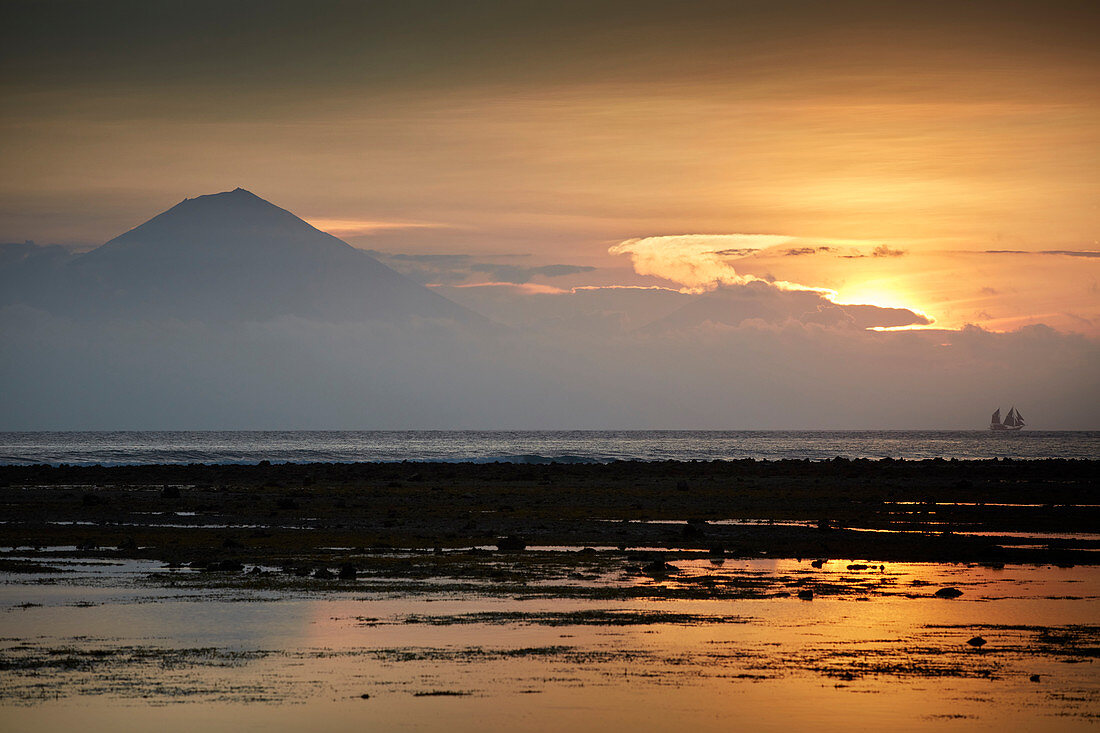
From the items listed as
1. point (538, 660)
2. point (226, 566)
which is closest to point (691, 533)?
point (226, 566)

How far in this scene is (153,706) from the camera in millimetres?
15688

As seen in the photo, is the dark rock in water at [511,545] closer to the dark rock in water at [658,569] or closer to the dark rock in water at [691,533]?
the dark rock in water at [658,569]

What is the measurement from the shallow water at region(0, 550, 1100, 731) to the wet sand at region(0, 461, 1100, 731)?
6 centimetres

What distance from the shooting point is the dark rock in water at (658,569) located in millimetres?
29094

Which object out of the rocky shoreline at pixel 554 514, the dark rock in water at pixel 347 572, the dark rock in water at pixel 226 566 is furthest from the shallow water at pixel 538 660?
the rocky shoreline at pixel 554 514

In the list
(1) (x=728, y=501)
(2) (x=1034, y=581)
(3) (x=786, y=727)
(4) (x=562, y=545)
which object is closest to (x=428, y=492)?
(1) (x=728, y=501)

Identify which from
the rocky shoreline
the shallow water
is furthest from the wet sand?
the rocky shoreline

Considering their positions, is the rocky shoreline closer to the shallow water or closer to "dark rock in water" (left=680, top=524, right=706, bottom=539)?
"dark rock in water" (left=680, top=524, right=706, bottom=539)

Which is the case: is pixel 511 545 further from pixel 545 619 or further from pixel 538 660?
pixel 538 660

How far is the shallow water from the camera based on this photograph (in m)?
15.4

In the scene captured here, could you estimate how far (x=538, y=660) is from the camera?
18.6 metres

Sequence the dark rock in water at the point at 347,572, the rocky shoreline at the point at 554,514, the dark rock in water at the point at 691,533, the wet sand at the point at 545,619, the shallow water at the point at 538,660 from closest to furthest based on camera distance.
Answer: the shallow water at the point at 538,660
the wet sand at the point at 545,619
the dark rock in water at the point at 347,572
the rocky shoreline at the point at 554,514
the dark rock in water at the point at 691,533

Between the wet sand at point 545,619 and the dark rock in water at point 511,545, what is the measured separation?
622 mm

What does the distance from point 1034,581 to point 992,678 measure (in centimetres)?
1157
